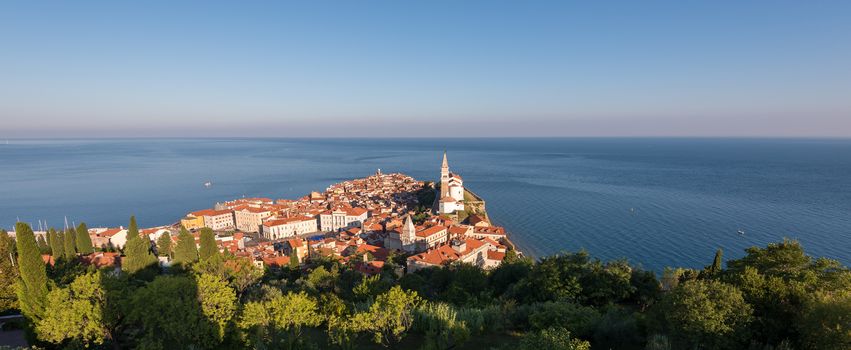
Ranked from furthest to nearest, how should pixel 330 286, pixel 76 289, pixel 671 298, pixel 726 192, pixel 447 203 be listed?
pixel 726 192
pixel 447 203
pixel 330 286
pixel 76 289
pixel 671 298

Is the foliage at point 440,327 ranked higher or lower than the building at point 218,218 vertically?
higher

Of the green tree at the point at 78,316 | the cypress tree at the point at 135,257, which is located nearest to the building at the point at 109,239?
the cypress tree at the point at 135,257

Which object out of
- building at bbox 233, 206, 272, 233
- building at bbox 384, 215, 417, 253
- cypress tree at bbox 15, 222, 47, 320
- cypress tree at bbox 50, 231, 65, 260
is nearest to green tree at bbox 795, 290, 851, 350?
cypress tree at bbox 15, 222, 47, 320

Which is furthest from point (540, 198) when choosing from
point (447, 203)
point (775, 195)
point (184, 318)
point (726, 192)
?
point (184, 318)

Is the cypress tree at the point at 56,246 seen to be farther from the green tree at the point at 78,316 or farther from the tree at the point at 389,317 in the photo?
the tree at the point at 389,317

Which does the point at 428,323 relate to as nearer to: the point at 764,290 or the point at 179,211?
the point at 764,290

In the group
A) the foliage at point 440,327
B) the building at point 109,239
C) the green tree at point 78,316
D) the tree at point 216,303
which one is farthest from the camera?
the building at point 109,239

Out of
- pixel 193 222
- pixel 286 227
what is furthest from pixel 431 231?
pixel 193 222
